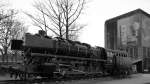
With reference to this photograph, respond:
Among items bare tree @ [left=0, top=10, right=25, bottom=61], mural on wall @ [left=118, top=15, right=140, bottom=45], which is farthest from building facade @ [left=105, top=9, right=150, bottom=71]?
bare tree @ [left=0, top=10, right=25, bottom=61]

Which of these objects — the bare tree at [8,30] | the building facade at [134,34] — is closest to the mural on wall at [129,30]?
the building facade at [134,34]

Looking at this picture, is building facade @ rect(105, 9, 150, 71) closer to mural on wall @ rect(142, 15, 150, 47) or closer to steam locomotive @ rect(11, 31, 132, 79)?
mural on wall @ rect(142, 15, 150, 47)

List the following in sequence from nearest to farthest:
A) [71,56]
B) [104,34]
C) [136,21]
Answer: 1. [71,56]
2. [136,21]
3. [104,34]

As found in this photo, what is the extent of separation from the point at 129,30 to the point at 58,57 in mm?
38097

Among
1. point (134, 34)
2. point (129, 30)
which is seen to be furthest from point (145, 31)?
point (129, 30)

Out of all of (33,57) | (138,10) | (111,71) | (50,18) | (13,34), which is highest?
(138,10)

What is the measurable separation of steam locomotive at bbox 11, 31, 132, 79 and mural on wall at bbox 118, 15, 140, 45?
29.2m

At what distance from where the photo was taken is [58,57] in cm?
1438

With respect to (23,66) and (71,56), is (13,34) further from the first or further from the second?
(23,66)

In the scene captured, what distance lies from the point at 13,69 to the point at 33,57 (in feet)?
5.23

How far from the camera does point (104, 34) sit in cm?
5909

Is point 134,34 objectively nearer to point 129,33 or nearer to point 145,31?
point 129,33

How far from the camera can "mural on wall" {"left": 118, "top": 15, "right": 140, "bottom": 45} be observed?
47250 mm

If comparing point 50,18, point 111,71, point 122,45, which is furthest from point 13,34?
point 122,45
